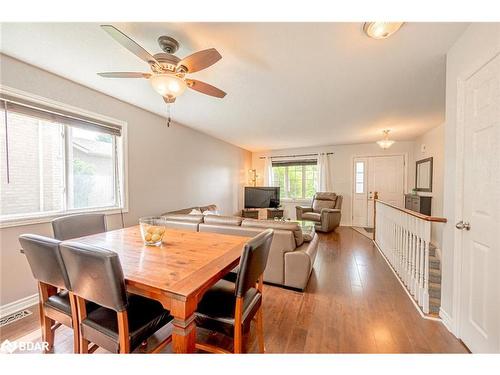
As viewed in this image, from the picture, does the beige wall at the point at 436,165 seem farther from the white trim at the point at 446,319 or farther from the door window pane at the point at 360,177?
the white trim at the point at 446,319

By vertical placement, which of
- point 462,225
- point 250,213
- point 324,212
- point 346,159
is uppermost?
point 346,159

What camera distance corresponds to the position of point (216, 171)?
5219 mm

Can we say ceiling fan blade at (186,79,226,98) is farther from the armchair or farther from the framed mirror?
the framed mirror

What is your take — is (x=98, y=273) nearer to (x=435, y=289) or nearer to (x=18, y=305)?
(x=18, y=305)

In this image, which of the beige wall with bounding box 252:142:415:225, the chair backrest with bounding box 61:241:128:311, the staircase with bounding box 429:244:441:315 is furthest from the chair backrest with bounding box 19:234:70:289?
the beige wall with bounding box 252:142:415:225

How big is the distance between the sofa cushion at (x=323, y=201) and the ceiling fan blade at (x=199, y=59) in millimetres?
4882

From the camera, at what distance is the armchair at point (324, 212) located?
16.4 feet

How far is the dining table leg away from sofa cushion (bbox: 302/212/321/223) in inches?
183

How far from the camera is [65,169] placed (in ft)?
7.77

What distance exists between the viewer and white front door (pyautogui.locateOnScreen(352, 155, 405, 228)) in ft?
18.0

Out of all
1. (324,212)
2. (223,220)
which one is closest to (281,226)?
(223,220)

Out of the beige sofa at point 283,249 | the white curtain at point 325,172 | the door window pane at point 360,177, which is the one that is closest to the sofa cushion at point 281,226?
the beige sofa at point 283,249

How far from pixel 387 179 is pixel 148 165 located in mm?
6093
